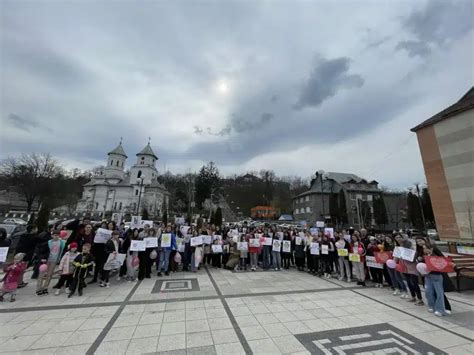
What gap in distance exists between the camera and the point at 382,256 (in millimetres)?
7281

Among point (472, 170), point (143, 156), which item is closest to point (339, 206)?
point (472, 170)

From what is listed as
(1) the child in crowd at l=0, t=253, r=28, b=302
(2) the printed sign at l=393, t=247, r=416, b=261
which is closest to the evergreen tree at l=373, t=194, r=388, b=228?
(2) the printed sign at l=393, t=247, r=416, b=261

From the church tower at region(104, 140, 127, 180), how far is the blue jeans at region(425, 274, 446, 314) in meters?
70.4

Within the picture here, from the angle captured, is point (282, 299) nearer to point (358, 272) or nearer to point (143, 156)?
point (358, 272)

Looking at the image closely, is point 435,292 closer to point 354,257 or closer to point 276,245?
point 354,257

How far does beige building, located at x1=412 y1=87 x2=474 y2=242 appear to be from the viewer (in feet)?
61.7

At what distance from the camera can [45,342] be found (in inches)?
147

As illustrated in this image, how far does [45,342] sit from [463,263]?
13.0 m

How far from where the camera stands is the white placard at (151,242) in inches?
312

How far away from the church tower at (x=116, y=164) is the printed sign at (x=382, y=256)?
226 ft

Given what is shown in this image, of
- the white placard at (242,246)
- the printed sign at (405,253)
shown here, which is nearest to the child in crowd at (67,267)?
the white placard at (242,246)

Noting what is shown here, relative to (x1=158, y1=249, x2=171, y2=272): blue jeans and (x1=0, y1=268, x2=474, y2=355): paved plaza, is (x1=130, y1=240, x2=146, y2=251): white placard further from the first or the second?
(x1=0, y1=268, x2=474, y2=355): paved plaza

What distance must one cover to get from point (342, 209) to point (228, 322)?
4884 centimetres

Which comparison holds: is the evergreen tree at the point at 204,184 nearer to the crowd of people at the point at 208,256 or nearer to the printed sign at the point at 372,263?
the crowd of people at the point at 208,256
